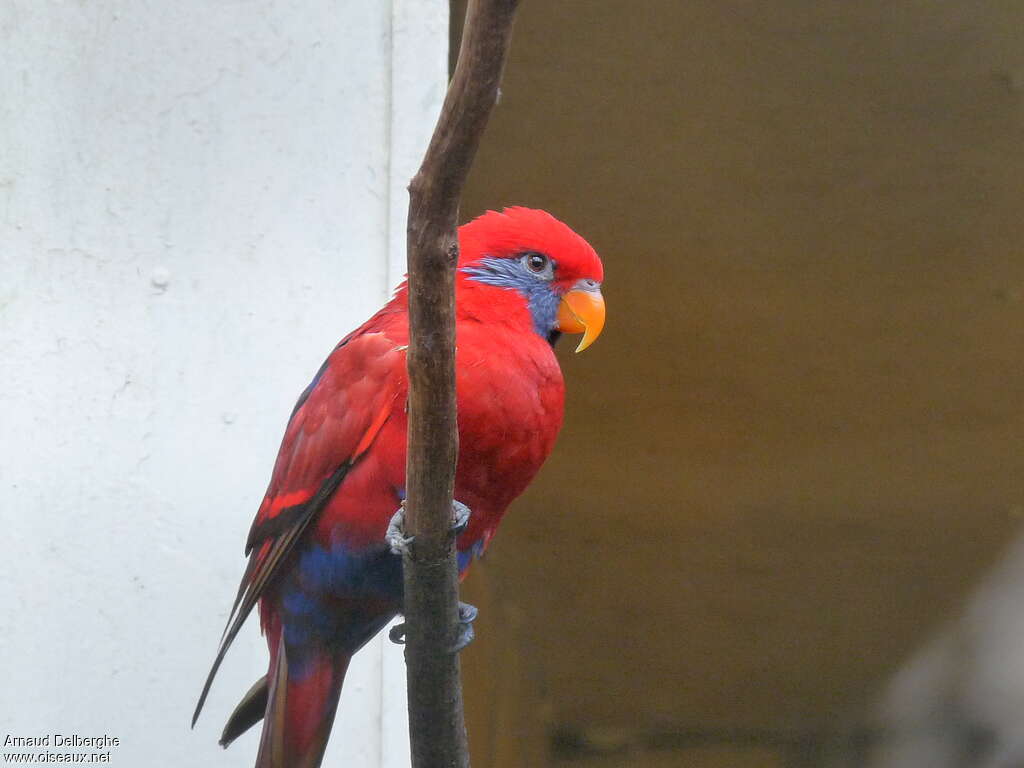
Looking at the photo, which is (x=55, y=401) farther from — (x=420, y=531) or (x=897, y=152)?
(x=897, y=152)

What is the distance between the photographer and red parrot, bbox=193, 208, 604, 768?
174 centimetres

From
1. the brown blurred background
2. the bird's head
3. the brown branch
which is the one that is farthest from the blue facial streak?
the brown blurred background

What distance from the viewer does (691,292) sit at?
2891 millimetres

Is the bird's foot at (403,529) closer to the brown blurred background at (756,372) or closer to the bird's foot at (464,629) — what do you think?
the bird's foot at (464,629)

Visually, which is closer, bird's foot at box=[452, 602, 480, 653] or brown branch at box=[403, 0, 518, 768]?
brown branch at box=[403, 0, 518, 768]

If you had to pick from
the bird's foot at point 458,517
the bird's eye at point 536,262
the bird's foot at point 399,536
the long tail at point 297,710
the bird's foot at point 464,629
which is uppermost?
the bird's eye at point 536,262

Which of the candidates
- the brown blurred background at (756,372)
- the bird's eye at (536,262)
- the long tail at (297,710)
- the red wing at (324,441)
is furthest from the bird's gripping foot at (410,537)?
the brown blurred background at (756,372)

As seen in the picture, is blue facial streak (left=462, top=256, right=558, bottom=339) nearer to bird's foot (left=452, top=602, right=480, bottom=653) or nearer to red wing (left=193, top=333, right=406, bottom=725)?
red wing (left=193, top=333, right=406, bottom=725)

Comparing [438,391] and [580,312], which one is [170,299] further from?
[438,391]

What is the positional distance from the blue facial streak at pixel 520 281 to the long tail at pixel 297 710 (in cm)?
68

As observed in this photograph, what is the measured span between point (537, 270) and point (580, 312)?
4.0 inches

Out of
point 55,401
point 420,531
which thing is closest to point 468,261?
point 420,531

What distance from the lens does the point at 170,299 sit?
2408 mm

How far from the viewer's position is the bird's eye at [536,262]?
76.5 inches
